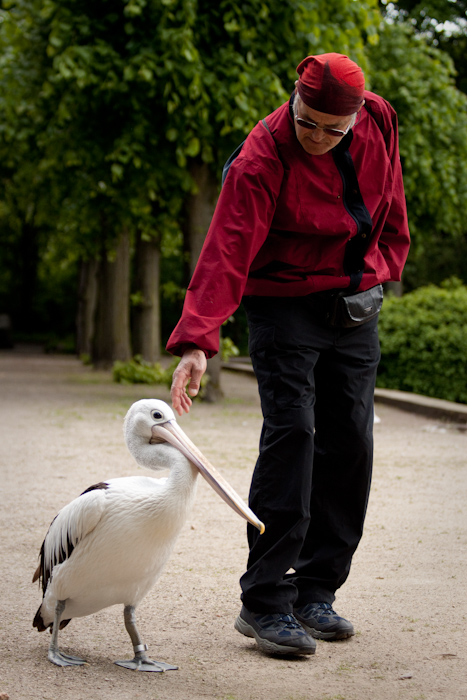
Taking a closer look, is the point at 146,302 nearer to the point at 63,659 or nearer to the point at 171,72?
the point at 171,72

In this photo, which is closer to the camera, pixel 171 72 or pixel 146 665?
pixel 146 665

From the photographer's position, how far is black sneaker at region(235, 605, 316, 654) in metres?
2.94

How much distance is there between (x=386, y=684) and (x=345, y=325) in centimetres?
120

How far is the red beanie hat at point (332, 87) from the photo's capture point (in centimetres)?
280

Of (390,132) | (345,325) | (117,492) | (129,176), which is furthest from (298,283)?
(129,176)

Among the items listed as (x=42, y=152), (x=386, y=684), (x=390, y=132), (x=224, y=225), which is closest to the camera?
(x=386, y=684)

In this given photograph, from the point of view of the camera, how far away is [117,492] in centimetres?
281

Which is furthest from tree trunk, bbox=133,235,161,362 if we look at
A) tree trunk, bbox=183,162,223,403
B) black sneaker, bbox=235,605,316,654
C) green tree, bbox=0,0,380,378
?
black sneaker, bbox=235,605,316,654

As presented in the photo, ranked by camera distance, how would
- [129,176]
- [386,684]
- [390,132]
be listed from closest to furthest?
[386,684]
[390,132]
[129,176]

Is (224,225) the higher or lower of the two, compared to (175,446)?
higher

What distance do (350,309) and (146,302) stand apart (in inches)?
503

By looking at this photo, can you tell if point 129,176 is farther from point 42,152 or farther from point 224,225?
point 224,225

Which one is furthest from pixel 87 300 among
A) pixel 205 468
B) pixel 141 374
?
pixel 205 468

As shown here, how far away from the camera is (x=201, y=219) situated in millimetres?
11156
